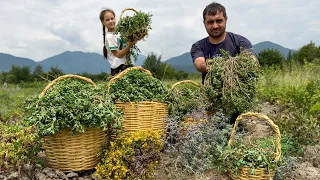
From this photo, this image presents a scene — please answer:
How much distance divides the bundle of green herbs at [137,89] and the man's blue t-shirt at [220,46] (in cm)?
78

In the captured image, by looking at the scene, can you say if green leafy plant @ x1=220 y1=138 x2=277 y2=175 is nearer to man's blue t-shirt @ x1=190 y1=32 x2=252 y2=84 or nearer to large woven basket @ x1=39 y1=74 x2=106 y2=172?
large woven basket @ x1=39 y1=74 x2=106 y2=172

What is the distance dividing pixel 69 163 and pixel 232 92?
6.02ft

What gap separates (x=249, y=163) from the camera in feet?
8.91

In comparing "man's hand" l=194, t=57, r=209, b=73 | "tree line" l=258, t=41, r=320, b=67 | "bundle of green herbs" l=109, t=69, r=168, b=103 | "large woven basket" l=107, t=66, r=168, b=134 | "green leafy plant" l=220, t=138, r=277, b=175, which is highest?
"tree line" l=258, t=41, r=320, b=67

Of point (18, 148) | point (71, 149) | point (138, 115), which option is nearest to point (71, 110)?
point (71, 149)

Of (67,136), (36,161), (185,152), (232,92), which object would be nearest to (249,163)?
(185,152)

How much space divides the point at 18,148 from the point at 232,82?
2.24 metres

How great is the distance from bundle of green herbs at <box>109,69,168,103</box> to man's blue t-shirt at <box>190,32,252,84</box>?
78cm

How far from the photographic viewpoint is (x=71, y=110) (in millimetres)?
2930

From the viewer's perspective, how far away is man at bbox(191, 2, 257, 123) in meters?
4.06

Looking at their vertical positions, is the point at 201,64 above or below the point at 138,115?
above

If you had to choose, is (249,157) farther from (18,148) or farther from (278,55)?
(278,55)

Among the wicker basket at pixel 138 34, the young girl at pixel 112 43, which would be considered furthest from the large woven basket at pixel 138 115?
the young girl at pixel 112 43

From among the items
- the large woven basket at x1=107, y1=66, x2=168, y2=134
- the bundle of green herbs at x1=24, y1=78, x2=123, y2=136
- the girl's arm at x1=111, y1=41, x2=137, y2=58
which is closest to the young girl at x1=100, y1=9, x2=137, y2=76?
the girl's arm at x1=111, y1=41, x2=137, y2=58
